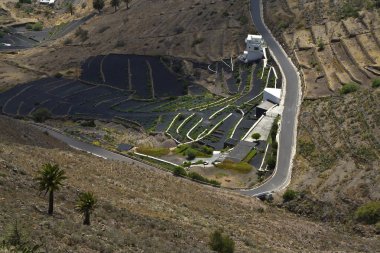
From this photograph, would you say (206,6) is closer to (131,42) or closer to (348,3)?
(131,42)

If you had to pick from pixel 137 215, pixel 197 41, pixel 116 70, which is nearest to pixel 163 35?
pixel 197 41

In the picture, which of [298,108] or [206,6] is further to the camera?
[206,6]

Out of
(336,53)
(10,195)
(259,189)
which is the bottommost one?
(259,189)

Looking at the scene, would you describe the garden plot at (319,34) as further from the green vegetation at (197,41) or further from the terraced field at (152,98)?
the green vegetation at (197,41)

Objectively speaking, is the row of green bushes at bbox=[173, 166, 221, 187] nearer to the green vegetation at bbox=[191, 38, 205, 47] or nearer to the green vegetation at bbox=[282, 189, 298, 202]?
the green vegetation at bbox=[282, 189, 298, 202]

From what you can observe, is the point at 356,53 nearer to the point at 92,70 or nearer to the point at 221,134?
the point at 221,134

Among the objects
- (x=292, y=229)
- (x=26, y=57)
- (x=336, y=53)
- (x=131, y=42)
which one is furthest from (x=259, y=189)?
(x=26, y=57)

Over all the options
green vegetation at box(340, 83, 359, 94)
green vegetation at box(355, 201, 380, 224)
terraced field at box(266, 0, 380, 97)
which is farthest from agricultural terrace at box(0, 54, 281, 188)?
green vegetation at box(355, 201, 380, 224)
